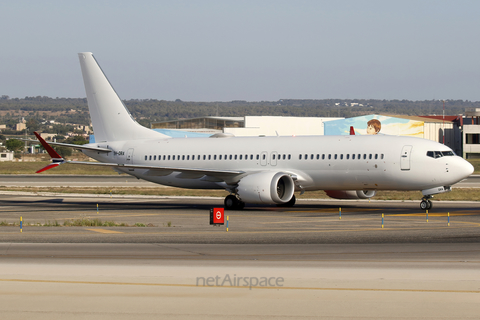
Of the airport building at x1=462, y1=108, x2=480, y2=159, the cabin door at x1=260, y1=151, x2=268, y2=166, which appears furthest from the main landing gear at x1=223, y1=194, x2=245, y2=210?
the airport building at x1=462, y1=108, x2=480, y2=159

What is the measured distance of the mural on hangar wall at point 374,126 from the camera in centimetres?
12138

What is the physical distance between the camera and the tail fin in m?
43.8

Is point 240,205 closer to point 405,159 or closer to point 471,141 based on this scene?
point 405,159

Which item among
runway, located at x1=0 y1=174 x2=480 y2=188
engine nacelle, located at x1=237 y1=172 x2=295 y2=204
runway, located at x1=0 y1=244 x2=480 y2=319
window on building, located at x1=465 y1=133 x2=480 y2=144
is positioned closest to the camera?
runway, located at x1=0 y1=244 x2=480 y2=319

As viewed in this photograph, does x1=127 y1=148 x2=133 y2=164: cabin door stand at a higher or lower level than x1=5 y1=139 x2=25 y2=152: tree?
higher

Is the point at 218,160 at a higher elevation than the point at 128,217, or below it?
higher

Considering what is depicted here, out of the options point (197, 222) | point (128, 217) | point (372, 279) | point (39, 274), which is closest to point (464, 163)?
point (197, 222)

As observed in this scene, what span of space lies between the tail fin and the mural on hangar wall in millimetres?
80926

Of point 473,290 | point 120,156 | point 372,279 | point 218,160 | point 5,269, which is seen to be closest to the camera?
point 473,290

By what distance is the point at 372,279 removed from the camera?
14625 millimetres

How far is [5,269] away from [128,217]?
16690mm

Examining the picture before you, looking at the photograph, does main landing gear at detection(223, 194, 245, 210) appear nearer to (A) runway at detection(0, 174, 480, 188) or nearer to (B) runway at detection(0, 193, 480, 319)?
(B) runway at detection(0, 193, 480, 319)

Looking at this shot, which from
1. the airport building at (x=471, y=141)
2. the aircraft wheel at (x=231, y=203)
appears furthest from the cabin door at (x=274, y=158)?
the airport building at (x=471, y=141)

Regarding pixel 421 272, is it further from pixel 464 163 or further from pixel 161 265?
pixel 464 163
